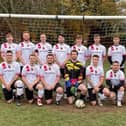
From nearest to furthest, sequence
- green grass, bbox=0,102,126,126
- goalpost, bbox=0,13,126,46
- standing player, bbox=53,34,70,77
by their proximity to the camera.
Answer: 1. green grass, bbox=0,102,126,126
2. standing player, bbox=53,34,70,77
3. goalpost, bbox=0,13,126,46

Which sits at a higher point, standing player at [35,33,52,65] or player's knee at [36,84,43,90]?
standing player at [35,33,52,65]

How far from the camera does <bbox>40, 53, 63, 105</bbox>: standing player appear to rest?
8086mm

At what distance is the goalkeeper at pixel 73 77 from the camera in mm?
8109

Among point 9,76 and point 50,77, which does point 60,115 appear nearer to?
point 50,77

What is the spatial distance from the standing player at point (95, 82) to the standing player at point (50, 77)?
1.97 ft

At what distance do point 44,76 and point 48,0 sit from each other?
22.2ft

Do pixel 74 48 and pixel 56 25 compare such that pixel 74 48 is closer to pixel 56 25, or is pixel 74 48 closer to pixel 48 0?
pixel 56 25

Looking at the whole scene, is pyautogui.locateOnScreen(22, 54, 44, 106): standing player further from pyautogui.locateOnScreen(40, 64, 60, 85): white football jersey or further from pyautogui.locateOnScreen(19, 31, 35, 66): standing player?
pyautogui.locateOnScreen(19, 31, 35, 66): standing player

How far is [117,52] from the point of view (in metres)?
8.95

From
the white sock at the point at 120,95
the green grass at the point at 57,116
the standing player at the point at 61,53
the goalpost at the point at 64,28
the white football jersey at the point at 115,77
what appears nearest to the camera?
the green grass at the point at 57,116

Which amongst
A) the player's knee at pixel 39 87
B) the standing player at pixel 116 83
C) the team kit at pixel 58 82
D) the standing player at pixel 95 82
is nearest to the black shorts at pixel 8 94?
the team kit at pixel 58 82

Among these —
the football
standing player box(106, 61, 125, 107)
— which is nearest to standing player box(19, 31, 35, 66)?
the football

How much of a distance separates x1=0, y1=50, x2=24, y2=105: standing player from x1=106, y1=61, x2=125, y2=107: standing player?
175 cm

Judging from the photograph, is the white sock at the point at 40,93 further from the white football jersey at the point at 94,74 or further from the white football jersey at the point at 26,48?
the white football jersey at the point at 26,48
